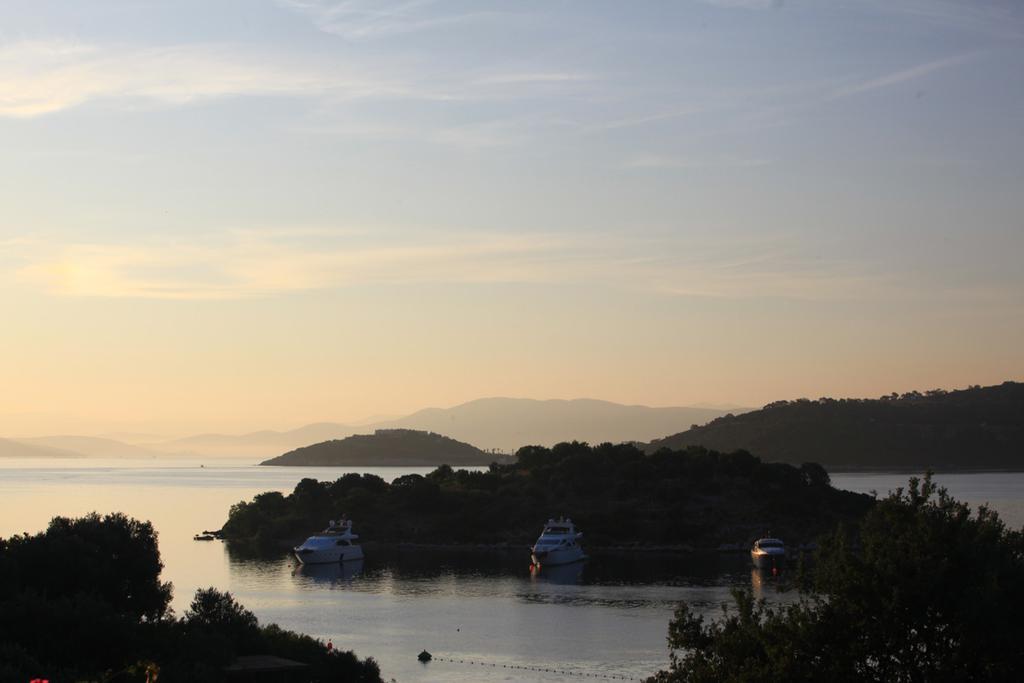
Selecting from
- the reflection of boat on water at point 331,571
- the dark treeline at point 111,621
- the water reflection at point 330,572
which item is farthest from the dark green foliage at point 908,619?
the reflection of boat on water at point 331,571

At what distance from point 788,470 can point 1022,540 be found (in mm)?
116678

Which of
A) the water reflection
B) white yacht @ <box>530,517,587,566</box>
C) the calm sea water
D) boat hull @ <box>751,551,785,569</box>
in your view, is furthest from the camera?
white yacht @ <box>530,517,587,566</box>

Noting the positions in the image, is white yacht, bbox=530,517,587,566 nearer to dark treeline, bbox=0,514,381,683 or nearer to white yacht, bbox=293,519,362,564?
white yacht, bbox=293,519,362,564

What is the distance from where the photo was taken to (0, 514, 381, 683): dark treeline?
38.6m

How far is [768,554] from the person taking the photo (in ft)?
372

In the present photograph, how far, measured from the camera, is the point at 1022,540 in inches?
1160

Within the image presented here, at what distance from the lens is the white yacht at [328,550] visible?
11494 cm

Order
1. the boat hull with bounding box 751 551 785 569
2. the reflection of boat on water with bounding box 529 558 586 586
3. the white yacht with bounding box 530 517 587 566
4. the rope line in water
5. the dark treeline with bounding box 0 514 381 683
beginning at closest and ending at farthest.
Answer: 1. the dark treeline with bounding box 0 514 381 683
2. the rope line in water
3. the reflection of boat on water with bounding box 529 558 586 586
4. the boat hull with bounding box 751 551 785 569
5. the white yacht with bounding box 530 517 587 566

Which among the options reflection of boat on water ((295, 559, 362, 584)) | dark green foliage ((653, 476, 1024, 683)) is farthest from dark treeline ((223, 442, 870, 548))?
dark green foliage ((653, 476, 1024, 683))

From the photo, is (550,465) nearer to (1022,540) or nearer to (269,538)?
(269,538)

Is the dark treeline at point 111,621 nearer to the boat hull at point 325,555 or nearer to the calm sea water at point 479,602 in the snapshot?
the calm sea water at point 479,602

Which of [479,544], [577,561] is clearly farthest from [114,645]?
A: [479,544]

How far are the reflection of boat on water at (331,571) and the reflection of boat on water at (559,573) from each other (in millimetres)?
16122

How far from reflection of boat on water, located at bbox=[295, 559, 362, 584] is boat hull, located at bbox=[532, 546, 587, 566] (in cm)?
1662
